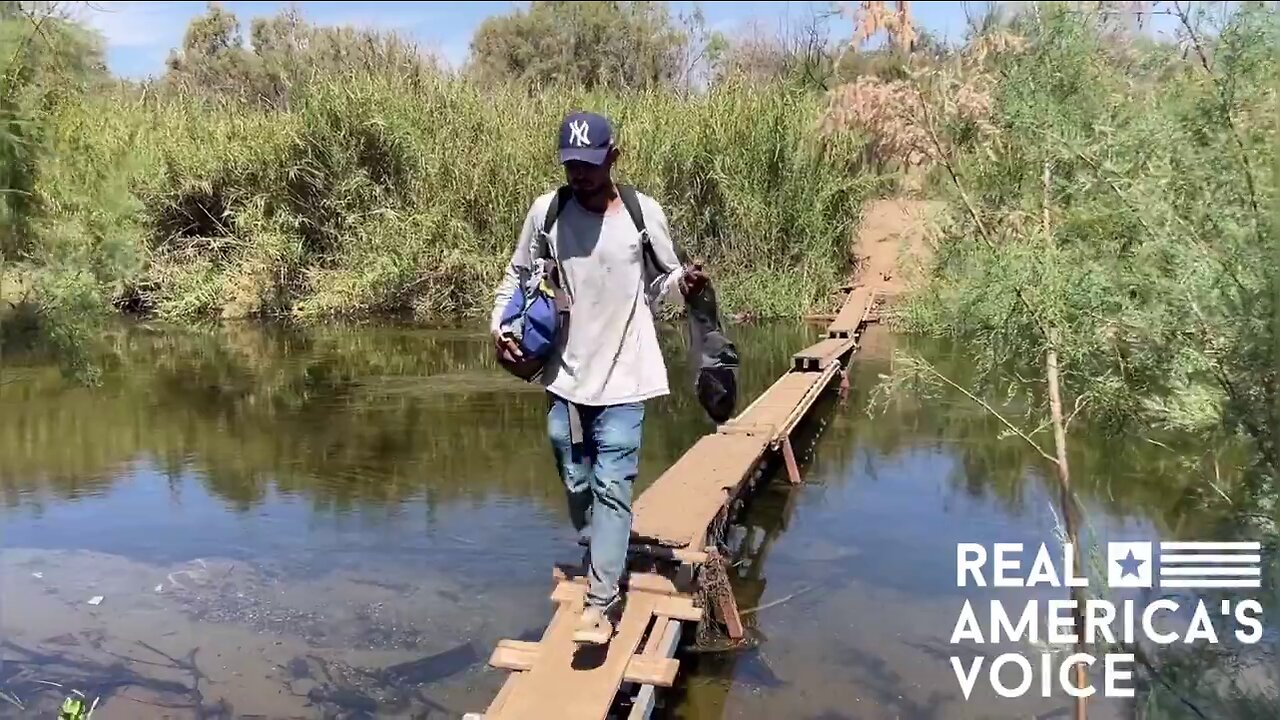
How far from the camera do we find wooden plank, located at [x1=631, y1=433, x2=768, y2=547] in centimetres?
484

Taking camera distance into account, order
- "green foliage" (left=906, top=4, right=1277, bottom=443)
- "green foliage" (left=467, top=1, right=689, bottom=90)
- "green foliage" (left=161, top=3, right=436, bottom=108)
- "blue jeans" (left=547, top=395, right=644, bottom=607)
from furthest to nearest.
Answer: "green foliage" (left=467, top=1, right=689, bottom=90)
"green foliage" (left=161, top=3, right=436, bottom=108)
"blue jeans" (left=547, top=395, right=644, bottom=607)
"green foliage" (left=906, top=4, right=1277, bottom=443)

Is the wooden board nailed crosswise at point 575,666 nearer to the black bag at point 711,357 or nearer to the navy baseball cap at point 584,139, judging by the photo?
the black bag at point 711,357

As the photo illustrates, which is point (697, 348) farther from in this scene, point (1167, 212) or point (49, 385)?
point (49, 385)

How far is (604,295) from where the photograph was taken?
3.57 metres

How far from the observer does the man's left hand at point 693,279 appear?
358 cm

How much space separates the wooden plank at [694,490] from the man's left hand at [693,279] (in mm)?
1266

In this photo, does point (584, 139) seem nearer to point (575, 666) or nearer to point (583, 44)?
point (575, 666)

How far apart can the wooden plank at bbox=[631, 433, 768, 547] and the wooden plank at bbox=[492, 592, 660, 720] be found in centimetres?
62

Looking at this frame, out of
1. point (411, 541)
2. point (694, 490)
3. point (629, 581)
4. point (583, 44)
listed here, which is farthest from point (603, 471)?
point (583, 44)

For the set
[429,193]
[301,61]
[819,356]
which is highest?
[301,61]

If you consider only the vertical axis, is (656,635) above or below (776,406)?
below

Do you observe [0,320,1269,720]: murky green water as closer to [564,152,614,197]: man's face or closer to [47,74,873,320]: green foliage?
[564,152,614,197]: man's face

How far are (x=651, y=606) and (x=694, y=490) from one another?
155cm

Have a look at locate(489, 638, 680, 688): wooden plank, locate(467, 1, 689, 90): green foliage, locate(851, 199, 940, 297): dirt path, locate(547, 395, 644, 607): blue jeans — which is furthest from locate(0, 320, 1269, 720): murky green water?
locate(467, 1, 689, 90): green foliage
